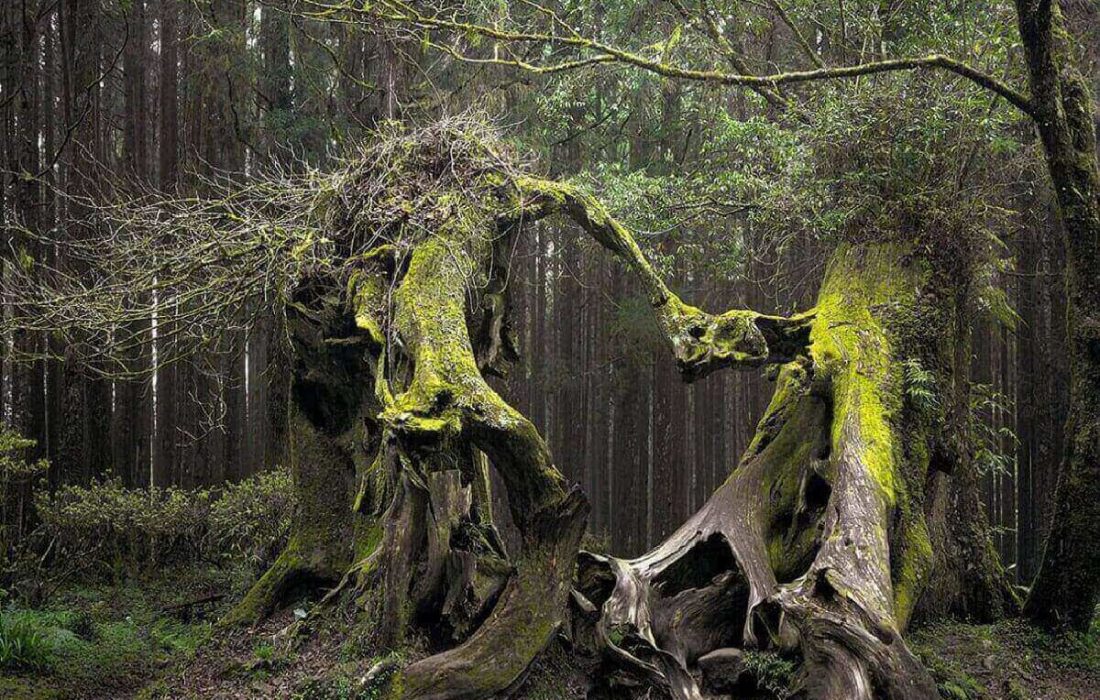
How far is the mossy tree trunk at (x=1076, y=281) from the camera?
7.88 metres

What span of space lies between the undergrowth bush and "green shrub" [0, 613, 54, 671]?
263 centimetres

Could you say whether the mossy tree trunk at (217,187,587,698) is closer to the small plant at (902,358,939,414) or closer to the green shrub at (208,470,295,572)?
the green shrub at (208,470,295,572)

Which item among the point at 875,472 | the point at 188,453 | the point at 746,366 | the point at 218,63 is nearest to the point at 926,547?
the point at 875,472

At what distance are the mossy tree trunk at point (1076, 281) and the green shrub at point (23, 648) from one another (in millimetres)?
8906

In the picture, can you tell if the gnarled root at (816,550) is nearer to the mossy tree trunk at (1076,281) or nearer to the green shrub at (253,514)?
the mossy tree trunk at (1076,281)

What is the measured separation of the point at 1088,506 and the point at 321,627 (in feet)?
20.9

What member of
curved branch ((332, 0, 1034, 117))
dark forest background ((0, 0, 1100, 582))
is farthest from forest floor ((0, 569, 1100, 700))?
curved branch ((332, 0, 1034, 117))

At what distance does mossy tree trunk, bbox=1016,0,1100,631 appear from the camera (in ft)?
25.9

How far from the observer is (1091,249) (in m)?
8.02

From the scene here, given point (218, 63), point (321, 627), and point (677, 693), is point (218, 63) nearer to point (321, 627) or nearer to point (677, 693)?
point (321, 627)

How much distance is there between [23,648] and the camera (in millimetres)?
8422

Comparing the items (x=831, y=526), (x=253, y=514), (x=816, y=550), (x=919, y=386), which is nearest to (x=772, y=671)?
(x=831, y=526)

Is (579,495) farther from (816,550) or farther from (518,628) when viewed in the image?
(816,550)

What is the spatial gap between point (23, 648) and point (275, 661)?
295cm
